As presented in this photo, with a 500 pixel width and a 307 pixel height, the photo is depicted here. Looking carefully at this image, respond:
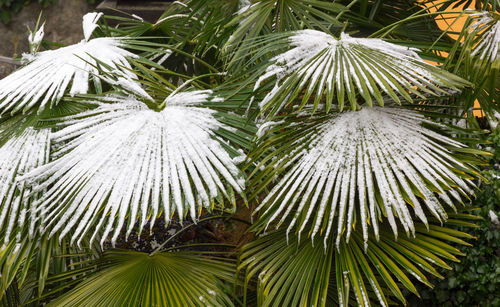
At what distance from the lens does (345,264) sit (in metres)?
1.43

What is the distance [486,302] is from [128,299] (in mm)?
1348

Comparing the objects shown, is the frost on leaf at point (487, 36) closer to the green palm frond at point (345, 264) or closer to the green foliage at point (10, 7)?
the green palm frond at point (345, 264)

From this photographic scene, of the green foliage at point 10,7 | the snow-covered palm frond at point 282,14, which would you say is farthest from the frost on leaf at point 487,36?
the green foliage at point 10,7

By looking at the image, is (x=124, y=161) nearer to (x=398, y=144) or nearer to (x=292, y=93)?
(x=292, y=93)

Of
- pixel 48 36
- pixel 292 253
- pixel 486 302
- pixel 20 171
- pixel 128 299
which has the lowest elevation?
pixel 486 302

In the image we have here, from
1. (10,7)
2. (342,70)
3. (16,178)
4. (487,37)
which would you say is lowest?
(16,178)

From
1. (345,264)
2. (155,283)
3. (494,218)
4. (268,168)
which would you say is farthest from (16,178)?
(494,218)

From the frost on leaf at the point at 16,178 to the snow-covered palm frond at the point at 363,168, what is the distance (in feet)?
2.39

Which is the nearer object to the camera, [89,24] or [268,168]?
[268,168]

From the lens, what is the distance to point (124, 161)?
1.47m

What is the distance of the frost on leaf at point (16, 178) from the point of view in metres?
1.53

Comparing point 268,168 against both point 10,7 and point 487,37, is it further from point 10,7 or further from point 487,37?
point 10,7

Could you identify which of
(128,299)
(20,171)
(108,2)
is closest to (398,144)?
(128,299)

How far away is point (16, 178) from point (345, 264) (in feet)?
3.42
